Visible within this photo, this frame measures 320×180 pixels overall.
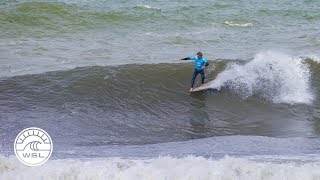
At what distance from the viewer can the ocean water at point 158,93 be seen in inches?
355

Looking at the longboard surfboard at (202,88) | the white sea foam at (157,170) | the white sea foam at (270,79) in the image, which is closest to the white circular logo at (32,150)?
the white sea foam at (157,170)

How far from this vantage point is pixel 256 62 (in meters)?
16.7

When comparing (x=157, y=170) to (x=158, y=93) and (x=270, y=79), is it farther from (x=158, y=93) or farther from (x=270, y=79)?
(x=270, y=79)

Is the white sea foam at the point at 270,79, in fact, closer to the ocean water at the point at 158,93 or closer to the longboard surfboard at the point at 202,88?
the ocean water at the point at 158,93

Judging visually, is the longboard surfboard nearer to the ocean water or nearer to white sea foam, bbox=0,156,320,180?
the ocean water

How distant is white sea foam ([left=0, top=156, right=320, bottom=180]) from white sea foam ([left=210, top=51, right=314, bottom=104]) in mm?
6314

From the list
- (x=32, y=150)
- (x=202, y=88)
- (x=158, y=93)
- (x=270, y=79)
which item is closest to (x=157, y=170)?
(x=32, y=150)

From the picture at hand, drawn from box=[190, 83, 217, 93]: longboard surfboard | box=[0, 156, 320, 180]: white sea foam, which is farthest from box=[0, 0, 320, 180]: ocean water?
box=[190, 83, 217, 93]: longboard surfboard

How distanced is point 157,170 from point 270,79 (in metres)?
8.08

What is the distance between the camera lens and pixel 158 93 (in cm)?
1520

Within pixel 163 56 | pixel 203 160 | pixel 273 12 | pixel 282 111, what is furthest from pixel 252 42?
pixel 203 160

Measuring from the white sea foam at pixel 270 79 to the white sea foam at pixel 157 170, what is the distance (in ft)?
20.7

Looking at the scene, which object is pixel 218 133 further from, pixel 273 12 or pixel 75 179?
pixel 273 12

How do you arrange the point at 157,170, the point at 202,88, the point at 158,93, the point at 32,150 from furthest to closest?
the point at 202,88 → the point at 158,93 → the point at 157,170 → the point at 32,150
